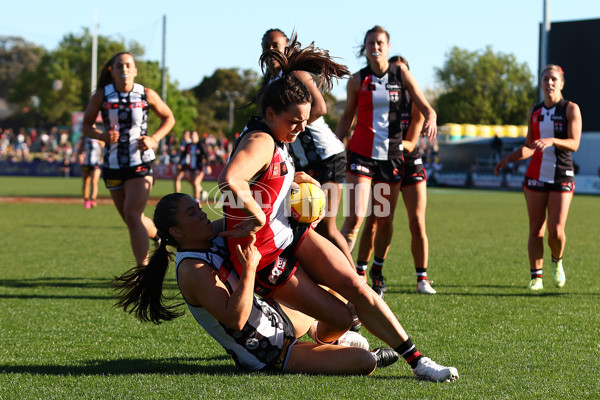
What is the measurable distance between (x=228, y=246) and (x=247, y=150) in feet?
2.13

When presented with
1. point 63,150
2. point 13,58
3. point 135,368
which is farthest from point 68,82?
point 135,368

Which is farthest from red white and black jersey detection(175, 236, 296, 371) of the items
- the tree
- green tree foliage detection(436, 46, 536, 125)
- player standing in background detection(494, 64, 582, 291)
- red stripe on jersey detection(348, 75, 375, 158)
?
the tree

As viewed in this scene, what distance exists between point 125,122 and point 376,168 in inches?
104

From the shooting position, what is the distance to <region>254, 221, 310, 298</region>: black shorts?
4344 mm

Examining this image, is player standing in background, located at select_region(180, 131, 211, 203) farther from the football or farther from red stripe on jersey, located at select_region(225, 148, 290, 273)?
red stripe on jersey, located at select_region(225, 148, 290, 273)

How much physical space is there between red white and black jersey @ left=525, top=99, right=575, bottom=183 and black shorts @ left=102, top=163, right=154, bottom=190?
401cm

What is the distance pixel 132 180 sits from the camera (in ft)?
24.7

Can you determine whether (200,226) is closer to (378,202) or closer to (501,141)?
(378,202)

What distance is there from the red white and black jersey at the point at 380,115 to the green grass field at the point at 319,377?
1.43m

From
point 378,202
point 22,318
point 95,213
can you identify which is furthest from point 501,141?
point 22,318

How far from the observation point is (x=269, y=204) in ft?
14.1

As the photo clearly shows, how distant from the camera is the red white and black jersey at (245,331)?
4.29 metres

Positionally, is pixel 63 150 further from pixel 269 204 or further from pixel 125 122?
pixel 269 204

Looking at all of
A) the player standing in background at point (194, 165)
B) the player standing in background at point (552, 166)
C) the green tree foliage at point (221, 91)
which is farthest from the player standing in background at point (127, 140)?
the green tree foliage at point (221, 91)
